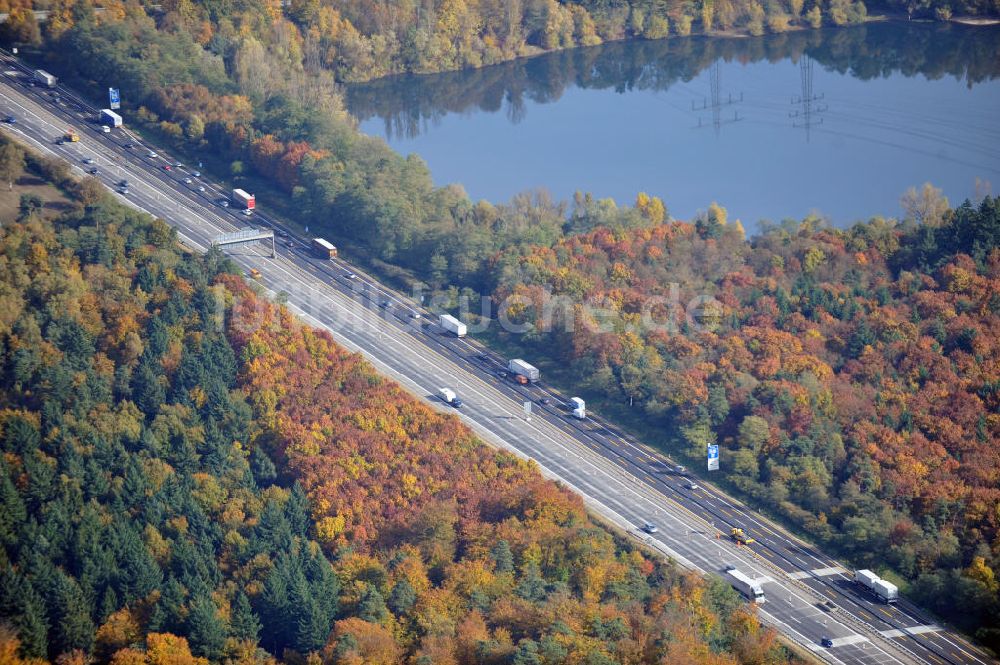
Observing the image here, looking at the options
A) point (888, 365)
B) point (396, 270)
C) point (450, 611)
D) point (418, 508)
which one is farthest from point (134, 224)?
point (888, 365)

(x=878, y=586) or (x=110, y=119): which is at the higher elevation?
(x=110, y=119)

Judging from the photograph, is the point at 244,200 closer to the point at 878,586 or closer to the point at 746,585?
the point at 746,585

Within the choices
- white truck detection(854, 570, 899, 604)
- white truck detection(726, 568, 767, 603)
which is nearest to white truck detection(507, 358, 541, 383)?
white truck detection(726, 568, 767, 603)

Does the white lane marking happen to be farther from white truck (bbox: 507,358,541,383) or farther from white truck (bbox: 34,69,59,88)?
white truck (bbox: 34,69,59,88)

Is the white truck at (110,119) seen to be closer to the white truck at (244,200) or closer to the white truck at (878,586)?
the white truck at (244,200)

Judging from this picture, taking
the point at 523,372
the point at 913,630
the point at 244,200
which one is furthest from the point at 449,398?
the point at 913,630

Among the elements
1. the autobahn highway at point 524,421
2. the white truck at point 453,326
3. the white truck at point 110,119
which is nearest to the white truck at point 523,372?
the autobahn highway at point 524,421
